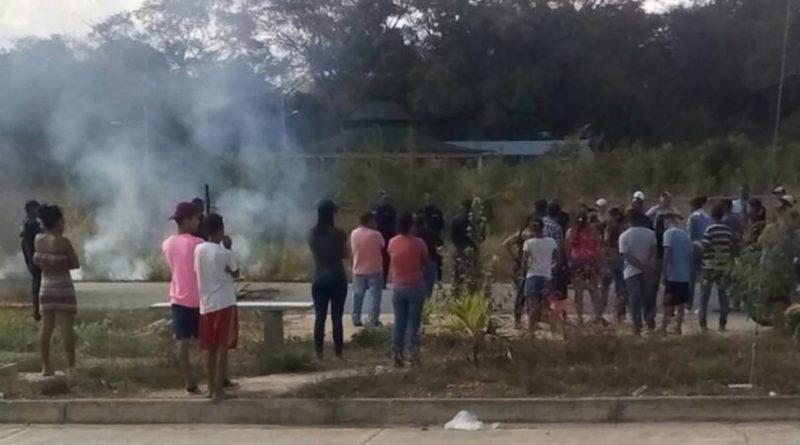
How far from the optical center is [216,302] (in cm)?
1107

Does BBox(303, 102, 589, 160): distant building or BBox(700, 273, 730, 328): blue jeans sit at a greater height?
BBox(303, 102, 589, 160): distant building

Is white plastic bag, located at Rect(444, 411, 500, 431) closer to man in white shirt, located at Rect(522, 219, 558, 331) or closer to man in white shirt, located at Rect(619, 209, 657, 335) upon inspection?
man in white shirt, located at Rect(522, 219, 558, 331)

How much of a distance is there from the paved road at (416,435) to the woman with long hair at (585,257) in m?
4.67

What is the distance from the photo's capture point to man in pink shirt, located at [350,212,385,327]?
15062mm

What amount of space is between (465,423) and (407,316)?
2150mm

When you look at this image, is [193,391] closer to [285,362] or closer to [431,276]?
[285,362]

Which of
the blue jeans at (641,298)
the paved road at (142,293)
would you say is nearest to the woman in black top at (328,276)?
the blue jeans at (641,298)

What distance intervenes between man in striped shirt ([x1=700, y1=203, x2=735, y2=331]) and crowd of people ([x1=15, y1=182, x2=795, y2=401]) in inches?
0.6

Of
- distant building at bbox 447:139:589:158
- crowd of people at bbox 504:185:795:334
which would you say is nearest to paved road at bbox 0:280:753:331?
crowd of people at bbox 504:185:795:334

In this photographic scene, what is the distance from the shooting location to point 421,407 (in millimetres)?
10766

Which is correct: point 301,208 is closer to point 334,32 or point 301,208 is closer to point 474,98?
point 334,32

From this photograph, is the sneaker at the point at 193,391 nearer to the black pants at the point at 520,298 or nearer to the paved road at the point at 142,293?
the black pants at the point at 520,298

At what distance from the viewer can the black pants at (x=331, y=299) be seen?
13062mm

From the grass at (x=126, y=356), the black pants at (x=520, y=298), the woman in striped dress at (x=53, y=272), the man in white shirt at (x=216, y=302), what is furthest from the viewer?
the black pants at (x=520, y=298)
